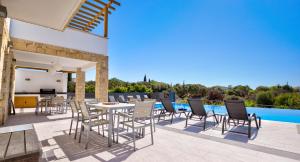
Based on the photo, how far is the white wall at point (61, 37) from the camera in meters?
5.82

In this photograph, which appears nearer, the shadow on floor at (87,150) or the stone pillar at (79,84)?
the shadow on floor at (87,150)

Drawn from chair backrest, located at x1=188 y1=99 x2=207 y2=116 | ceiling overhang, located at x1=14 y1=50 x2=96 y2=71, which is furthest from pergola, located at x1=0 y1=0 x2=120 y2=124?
chair backrest, located at x1=188 y1=99 x2=207 y2=116

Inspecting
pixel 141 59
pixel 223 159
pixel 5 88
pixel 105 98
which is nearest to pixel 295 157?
pixel 223 159

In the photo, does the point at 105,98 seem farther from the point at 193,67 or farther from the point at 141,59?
the point at 193,67

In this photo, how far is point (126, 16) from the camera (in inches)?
473

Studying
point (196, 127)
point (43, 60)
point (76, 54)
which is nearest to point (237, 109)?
point (196, 127)

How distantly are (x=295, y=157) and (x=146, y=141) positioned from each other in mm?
2812

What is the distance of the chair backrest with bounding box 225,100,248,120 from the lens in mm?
4184

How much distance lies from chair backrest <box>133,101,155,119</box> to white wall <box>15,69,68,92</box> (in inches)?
479

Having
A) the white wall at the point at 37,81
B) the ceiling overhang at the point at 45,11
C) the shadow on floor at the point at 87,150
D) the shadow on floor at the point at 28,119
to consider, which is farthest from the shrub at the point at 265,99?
the white wall at the point at 37,81

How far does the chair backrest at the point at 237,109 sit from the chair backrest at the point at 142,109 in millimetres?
2507

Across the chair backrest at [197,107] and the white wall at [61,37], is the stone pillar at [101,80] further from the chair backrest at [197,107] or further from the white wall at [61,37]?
the chair backrest at [197,107]

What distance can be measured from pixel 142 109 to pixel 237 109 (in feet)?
9.47

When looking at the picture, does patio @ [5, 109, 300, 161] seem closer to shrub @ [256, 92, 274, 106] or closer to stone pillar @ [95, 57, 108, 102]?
stone pillar @ [95, 57, 108, 102]
